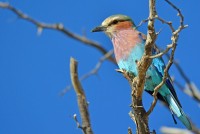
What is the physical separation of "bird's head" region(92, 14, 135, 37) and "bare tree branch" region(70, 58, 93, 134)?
5.56 ft

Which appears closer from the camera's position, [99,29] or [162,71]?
[162,71]

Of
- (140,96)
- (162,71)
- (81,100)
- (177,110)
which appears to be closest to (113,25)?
(162,71)

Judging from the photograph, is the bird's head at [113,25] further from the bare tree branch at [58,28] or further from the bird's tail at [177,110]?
the bird's tail at [177,110]

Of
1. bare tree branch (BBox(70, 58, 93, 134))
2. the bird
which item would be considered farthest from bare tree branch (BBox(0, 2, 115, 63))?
bare tree branch (BBox(70, 58, 93, 134))

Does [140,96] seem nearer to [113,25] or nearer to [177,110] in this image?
[177,110]

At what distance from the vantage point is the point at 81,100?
10.9 feet

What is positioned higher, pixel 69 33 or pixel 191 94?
pixel 69 33

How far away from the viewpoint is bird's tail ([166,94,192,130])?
410 centimetres

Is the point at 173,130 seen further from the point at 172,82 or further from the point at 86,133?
the point at 86,133

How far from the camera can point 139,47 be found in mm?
4613

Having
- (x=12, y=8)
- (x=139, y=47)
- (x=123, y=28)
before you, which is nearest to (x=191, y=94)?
(x=139, y=47)

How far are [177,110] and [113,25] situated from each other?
132 centimetres

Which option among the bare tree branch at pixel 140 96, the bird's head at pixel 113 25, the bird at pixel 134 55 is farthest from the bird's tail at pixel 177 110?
the bird's head at pixel 113 25

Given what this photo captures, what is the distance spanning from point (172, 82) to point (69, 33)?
1076 millimetres
